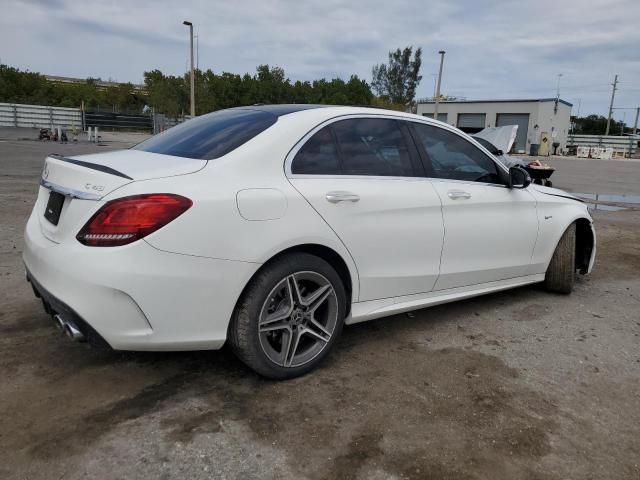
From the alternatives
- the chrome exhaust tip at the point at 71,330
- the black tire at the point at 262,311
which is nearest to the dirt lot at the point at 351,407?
the black tire at the point at 262,311

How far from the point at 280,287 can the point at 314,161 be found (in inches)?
30.5

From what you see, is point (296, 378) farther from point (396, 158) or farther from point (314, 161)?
point (396, 158)

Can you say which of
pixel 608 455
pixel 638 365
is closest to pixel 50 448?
Result: pixel 608 455

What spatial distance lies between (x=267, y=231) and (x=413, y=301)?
1.35m

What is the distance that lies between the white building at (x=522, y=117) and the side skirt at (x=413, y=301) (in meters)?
53.7

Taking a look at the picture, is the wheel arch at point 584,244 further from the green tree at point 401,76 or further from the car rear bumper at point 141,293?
the green tree at point 401,76

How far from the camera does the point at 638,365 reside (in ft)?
11.3

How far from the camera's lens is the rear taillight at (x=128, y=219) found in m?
2.45

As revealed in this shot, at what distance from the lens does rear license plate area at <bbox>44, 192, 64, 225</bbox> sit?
2740 mm

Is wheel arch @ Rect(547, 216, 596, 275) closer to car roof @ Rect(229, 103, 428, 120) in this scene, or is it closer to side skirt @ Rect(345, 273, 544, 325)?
side skirt @ Rect(345, 273, 544, 325)

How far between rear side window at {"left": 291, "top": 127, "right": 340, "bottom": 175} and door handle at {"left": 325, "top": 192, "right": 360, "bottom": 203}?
0.48 ft

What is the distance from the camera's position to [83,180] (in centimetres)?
264

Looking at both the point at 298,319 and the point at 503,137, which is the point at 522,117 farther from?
the point at 298,319

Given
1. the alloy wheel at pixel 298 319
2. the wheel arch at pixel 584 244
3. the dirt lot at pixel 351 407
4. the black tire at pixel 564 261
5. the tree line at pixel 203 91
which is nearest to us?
the dirt lot at pixel 351 407
